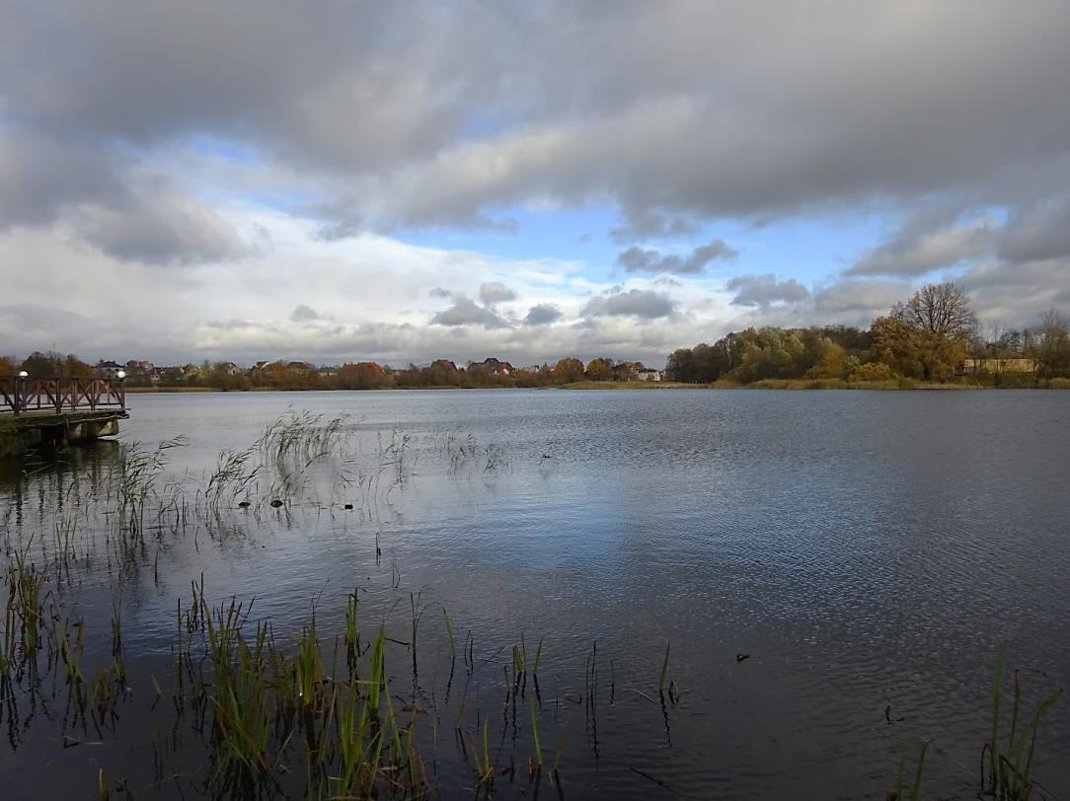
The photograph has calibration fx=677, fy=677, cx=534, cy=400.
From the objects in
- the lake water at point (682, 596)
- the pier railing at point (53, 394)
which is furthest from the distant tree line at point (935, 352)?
the pier railing at point (53, 394)

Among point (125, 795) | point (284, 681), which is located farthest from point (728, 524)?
point (125, 795)

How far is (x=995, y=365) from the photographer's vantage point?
304ft

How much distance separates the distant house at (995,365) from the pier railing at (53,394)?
319ft

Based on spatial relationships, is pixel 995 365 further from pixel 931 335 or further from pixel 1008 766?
pixel 1008 766

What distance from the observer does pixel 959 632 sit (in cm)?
809

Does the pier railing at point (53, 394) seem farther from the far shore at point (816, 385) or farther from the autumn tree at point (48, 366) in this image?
the far shore at point (816, 385)

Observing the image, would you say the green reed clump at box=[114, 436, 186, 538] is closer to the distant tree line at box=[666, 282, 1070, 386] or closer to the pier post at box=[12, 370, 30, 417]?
the pier post at box=[12, 370, 30, 417]

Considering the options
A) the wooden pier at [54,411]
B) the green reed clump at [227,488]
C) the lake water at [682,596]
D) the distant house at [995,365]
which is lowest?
the lake water at [682,596]

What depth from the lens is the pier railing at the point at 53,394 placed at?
28.0m

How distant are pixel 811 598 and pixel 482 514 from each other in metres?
8.10

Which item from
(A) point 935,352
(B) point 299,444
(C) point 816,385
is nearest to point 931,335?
(A) point 935,352

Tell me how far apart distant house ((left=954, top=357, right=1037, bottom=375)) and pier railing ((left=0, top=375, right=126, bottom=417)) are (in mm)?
97269

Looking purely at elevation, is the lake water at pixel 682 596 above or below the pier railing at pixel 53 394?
below

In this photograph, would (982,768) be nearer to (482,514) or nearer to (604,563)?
(604,563)
